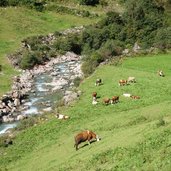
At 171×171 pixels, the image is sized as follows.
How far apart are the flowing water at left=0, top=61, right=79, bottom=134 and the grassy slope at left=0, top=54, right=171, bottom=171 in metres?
4.27

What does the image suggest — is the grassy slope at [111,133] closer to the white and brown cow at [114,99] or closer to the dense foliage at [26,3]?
the white and brown cow at [114,99]

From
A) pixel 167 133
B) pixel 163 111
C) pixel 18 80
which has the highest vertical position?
pixel 167 133

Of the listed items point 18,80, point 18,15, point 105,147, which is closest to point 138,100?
point 105,147

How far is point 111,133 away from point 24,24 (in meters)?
62.7

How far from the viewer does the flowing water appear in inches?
2133

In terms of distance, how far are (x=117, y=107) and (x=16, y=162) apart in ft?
43.3

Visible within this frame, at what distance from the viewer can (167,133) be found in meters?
28.0

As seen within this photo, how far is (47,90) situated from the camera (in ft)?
206

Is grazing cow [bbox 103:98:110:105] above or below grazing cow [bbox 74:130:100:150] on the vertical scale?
below

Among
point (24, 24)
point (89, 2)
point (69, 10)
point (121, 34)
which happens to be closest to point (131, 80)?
point (121, 34)

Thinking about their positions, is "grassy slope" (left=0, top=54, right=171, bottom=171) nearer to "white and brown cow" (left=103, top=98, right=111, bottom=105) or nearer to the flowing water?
"white and brown cow" (left=103, top=98, right=111, bottom=105)

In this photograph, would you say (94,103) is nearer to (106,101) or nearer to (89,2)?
(106,101)

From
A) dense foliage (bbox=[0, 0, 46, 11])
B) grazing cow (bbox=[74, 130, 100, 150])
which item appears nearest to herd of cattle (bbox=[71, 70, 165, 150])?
grazing cow (bbox=[74, 130, 100, 150])

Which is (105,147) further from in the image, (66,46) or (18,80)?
(66,46)
